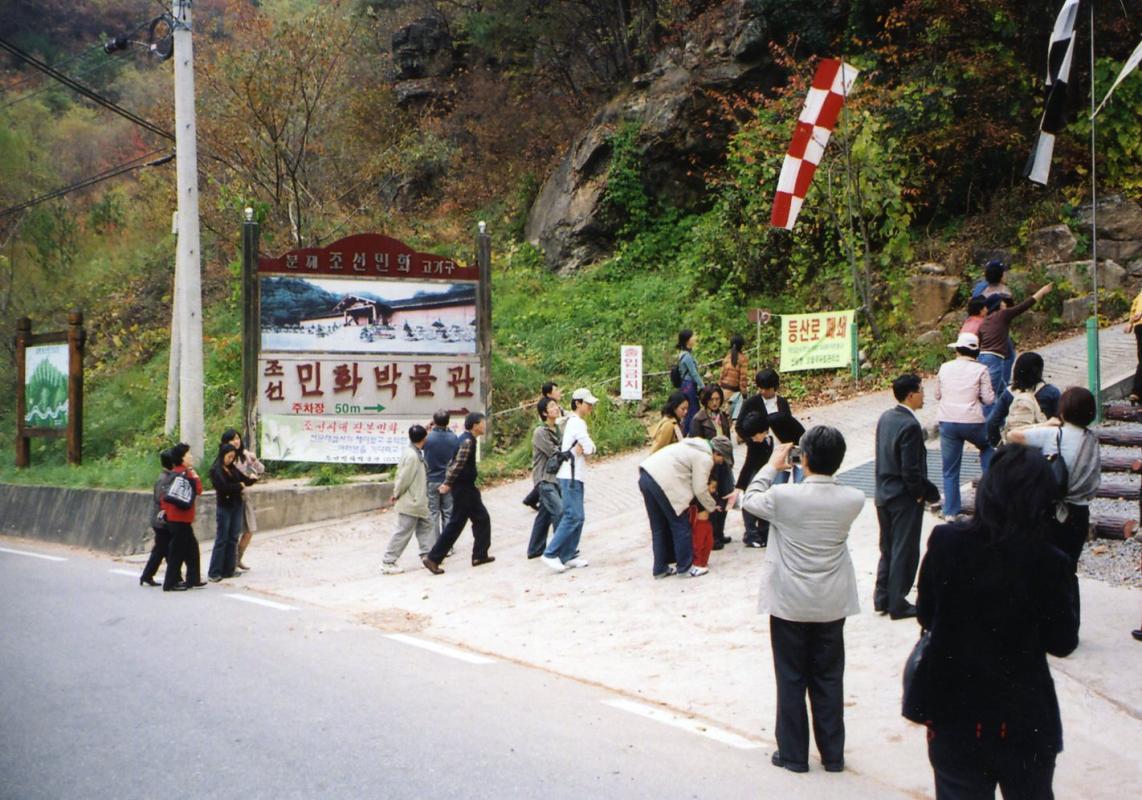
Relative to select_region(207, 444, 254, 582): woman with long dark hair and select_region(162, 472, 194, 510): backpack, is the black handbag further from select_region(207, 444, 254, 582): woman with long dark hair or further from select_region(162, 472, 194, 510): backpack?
select_region(207, 444, 254, 582): woman with long dark hair

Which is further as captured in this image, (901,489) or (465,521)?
(465,521)

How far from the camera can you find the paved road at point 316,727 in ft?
19.2

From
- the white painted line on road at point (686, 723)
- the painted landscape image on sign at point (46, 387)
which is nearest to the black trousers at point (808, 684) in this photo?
the white painted line on road at point (686, 723)

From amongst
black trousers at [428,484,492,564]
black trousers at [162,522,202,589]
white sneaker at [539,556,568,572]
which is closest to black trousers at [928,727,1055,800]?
white sneaker at [539,556,568,572]

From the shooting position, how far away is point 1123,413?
13.1 m

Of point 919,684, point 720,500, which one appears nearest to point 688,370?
point 720,500

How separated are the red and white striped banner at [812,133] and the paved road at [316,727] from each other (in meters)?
11.3

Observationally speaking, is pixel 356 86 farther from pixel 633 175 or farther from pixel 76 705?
pixel 76 705

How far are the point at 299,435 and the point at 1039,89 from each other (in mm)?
15379

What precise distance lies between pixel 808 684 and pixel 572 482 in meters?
6.11

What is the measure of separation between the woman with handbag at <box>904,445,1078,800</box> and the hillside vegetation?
13.9 meters

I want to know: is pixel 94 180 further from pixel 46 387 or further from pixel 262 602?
pixel 262 602

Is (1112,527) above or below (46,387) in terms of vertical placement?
below

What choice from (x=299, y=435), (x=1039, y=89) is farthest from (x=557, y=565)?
(x=1039, y=89)
